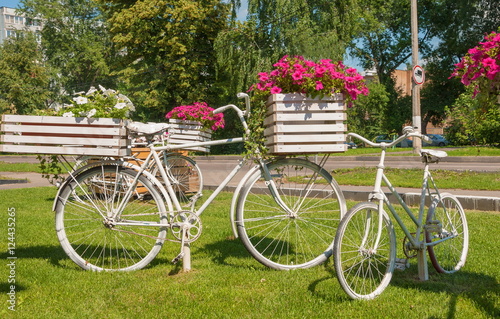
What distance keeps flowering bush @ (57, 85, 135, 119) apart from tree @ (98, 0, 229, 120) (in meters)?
27.1

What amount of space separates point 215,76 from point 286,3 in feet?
27.4

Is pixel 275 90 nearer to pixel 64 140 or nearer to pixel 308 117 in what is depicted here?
pixel 308 117

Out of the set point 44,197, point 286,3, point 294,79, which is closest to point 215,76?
A: point 286,3

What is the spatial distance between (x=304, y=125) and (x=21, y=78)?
48736mm

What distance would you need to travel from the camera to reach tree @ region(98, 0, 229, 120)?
103ft

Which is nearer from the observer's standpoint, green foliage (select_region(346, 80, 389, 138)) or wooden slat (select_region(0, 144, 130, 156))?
wooden slat (select_region(0, 144, 130, 156))


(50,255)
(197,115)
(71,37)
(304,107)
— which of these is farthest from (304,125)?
(71,37)

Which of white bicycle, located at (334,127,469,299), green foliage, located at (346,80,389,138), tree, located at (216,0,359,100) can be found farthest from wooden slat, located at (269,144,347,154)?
green foliage, located at (346,80,389,138)

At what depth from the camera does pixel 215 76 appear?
107ft

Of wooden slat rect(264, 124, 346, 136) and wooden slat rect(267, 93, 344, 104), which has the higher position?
wooden slat rect(267, 93, 344, 104)

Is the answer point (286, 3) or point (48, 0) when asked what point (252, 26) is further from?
point (48, 0)

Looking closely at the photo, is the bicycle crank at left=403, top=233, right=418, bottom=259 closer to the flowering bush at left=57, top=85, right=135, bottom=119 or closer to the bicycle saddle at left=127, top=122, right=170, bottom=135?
the bicycle saddle at left=127, top=122, right=170, bottom=135

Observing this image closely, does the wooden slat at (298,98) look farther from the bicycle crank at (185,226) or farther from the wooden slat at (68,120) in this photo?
the wooden slat at (68,120)

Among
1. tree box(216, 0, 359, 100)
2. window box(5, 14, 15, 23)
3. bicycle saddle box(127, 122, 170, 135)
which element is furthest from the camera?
window box(5, 14, 15, 23)
